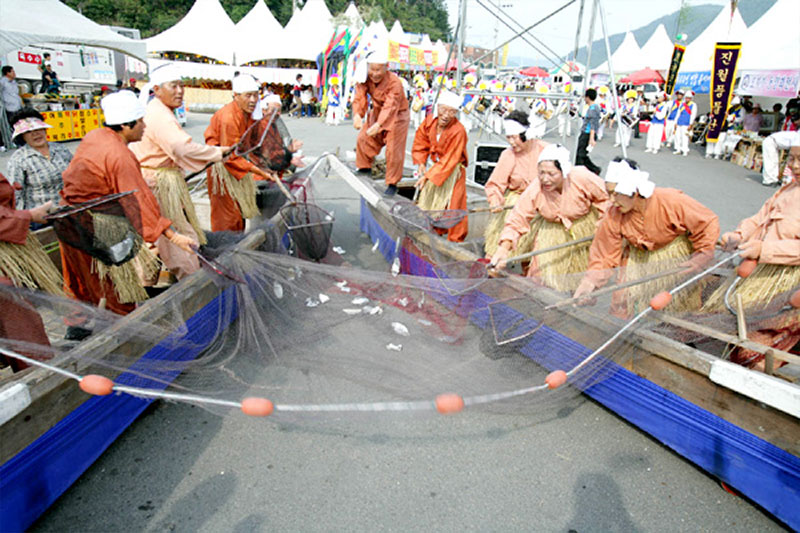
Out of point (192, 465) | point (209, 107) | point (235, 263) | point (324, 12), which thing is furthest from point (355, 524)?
point (324, 12)

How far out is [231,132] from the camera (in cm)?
513

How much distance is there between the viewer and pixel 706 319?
313cm

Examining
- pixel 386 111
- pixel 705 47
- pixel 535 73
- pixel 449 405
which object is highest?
pixel 535 73

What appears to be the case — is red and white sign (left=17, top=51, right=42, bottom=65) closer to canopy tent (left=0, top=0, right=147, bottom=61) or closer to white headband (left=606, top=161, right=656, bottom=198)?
canopy tent (left=0, top=0, right=147, bottom=61)

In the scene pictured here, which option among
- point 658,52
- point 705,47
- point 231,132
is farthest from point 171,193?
point 658,52

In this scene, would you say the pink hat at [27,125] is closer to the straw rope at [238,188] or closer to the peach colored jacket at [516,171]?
the straw rope at [238,188]

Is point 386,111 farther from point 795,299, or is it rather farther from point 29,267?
point 795,299

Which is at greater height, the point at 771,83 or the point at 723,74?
the point at 723,74

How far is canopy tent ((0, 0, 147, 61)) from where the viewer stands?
10578 millimetres

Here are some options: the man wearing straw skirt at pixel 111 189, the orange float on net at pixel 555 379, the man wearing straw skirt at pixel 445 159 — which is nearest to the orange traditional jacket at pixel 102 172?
the man wearing straw skirt at pixel 111 189

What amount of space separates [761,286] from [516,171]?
237 cm

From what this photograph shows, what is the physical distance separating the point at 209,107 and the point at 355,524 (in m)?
25.3

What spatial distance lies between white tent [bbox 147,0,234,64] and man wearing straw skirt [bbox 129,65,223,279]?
24980 mm

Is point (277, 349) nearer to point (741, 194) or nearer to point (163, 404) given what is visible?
point (163, 404)
